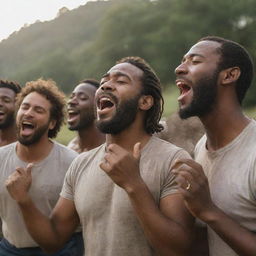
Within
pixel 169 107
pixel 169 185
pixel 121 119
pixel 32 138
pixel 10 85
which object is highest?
pixel 10 85

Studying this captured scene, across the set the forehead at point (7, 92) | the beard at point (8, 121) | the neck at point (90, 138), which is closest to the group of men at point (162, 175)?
the beard at point (8, 121)

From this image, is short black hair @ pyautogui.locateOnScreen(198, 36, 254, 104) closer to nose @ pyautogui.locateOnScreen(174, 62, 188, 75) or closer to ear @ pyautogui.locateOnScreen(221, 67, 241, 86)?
ear @ pyautogui.locateOnScreen(221, 67, 241, 86)

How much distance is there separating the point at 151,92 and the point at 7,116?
245 cm

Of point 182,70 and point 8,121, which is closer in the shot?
point 182,70

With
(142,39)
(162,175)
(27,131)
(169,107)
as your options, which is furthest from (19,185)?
(142,39)

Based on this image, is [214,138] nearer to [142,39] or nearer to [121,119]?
[121,119]

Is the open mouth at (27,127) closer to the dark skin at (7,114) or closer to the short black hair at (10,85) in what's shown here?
the dark skin at (7,114)

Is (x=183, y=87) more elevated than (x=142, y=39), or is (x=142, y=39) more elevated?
(x=183, y=87)

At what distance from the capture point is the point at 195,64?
306 cm

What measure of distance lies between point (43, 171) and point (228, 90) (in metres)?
1.67

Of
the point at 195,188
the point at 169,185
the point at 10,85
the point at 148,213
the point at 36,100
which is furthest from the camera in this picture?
the point at 10,85

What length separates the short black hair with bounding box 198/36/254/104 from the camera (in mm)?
3057

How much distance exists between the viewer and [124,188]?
2781mm

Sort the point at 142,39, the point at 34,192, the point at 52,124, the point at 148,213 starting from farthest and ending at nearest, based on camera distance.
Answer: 1. the point at 142,39
2. the point at 52,124
3. the point at 34,192
4. the point at 148,213
